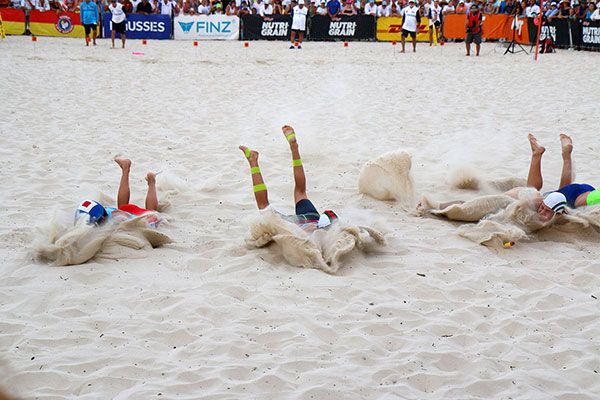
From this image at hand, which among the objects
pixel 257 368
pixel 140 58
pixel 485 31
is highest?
pixel 485 31

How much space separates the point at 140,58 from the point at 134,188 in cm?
1109

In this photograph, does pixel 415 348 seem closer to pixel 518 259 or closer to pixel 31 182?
pixel 518 259

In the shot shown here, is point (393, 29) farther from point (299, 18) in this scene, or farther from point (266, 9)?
point (299, 18)

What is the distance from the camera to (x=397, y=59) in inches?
670

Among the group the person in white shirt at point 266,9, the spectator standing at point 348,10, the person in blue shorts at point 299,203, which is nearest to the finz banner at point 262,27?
the person in white shirt at point 266,9

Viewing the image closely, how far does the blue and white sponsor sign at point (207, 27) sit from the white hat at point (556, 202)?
20604 millimetres

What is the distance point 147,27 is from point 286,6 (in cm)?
603

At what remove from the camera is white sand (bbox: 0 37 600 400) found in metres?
2.79

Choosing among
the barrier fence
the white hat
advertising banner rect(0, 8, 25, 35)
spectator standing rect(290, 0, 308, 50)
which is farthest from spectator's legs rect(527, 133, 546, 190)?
advertising banner rect(0, 8, 25, 35)

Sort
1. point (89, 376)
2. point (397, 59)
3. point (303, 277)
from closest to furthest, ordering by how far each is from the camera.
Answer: point (89, 376) → point (303, 277) → point (397, 59)

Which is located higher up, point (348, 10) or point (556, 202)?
point (348, 10)

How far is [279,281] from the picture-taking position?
3.80 metres

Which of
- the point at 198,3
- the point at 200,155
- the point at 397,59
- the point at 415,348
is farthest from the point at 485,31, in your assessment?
the point at 415,348

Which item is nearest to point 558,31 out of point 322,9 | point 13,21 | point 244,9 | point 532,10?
point 532,10
